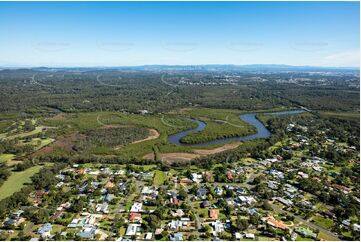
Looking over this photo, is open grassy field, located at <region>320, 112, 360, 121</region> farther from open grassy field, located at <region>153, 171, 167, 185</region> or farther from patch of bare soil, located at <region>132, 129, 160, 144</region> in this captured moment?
open grassy field, located at <region>153, 171, 167, 185</region>

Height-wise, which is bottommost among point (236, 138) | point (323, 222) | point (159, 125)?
point (323, 222)

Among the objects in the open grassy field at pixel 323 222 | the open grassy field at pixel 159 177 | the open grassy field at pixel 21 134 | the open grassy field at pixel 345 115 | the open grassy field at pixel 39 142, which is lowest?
the open grassy field at pixel 323 222

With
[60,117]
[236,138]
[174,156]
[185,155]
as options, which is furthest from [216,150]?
[60,117]

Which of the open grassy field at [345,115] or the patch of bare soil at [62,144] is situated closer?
the patch of bare soil at [62,144]

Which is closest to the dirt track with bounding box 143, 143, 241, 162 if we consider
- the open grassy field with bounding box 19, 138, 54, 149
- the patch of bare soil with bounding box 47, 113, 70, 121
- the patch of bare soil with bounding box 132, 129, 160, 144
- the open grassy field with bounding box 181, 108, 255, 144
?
the open grassy field with bounding box 181, 108, 255, 144

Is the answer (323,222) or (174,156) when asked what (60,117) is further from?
(323,222)

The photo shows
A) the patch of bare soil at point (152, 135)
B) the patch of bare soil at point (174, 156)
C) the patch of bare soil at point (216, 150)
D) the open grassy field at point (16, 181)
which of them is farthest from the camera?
A: the patch of bare soil at point (152, 135)

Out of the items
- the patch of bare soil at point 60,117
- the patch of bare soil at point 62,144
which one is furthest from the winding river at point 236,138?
the patch of bare soil at point 60,117

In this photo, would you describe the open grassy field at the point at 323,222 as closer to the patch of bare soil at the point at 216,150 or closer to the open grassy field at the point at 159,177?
the open grassy field at the point at 159,177

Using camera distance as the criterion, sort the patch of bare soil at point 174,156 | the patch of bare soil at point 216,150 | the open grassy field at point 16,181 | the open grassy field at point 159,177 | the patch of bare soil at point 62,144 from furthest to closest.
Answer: the patch of bare soil at point 216,150
the patch of bare soil at point 62,144
the patch of bare soil at point 174,156
the open grassy field at point 159,177
the open grassy field at point 16,181
